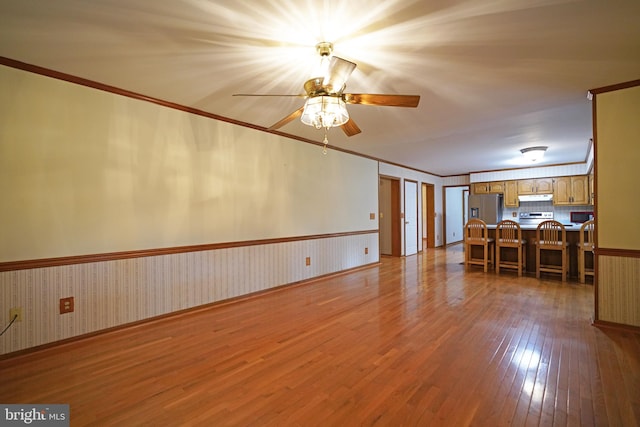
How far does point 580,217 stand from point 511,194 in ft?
4.95

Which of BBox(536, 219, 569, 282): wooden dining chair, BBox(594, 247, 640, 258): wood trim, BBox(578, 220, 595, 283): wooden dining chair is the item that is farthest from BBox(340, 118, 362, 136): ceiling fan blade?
BBox(578, 220, 595, 283): wooden dining chair

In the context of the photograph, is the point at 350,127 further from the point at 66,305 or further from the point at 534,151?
the point at 534,151

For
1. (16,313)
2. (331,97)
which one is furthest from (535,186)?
(16,313)

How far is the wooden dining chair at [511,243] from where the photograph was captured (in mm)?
5217

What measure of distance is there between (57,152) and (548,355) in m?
4.39

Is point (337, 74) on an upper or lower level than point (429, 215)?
upper

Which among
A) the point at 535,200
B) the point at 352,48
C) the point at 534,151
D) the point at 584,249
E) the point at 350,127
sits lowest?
the point at 584,249

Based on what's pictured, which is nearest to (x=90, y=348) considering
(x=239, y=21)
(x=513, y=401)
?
(x=239, y=21)

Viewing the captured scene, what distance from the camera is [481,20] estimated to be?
1843 mm

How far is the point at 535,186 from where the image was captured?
746 cm

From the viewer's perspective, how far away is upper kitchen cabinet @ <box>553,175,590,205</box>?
680cm

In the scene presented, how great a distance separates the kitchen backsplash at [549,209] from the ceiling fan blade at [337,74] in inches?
305

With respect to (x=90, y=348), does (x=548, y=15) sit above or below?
above

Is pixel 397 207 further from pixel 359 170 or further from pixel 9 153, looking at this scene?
pixel 9 153
